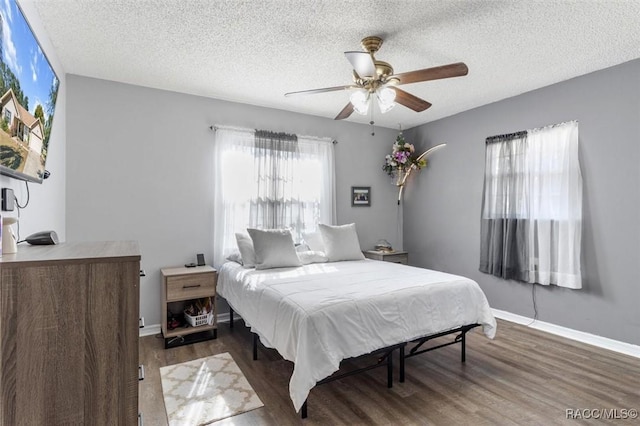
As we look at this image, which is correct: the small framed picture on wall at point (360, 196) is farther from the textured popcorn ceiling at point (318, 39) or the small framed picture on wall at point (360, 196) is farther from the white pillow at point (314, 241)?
the textured popcorn ceiling at point (318, 39)

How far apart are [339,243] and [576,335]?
2.63 metres

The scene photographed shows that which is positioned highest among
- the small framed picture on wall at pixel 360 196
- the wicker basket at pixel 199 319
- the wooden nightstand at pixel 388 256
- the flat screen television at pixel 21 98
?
the flat screen television at pixel 21 98

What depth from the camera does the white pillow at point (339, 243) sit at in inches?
155

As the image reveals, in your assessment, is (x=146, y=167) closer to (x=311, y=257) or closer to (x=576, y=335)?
(x=311, y=257)

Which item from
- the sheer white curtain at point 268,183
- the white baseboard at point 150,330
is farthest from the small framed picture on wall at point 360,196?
the white baseboard at point 150,330

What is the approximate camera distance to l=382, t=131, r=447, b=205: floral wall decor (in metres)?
4.90

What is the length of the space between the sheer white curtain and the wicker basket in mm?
651

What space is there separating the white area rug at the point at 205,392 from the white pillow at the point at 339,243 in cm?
163

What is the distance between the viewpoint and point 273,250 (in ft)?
11.3

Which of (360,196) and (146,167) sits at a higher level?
(146,167)

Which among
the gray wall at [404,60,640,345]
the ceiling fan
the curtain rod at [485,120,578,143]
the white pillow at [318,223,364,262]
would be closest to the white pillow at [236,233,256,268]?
the white pillow at [318,223,364,262]

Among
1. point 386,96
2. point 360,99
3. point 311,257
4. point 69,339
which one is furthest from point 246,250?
point 69,339

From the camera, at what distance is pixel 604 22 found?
2.34 meters

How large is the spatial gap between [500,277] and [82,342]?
168 inches
